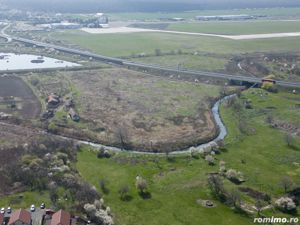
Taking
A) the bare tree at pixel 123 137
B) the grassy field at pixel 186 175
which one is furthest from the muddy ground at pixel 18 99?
the grassy field at pixel 186 175

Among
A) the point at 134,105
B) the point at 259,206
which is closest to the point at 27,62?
the point at 134,105

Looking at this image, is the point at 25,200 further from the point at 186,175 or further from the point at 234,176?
the point at 234,176

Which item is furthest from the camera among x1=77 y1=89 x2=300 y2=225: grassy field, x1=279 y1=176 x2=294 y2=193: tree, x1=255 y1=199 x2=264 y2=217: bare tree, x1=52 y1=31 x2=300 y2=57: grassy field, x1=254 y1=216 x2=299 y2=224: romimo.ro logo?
x1=52 y1=31 x2=300 y2=57: grassy field

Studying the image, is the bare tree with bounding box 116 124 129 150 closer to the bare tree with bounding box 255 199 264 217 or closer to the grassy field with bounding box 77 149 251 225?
the grassy field with bounding box 77 149 251 225

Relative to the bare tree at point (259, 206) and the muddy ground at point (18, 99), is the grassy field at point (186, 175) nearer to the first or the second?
the bare tree at point (259, 206)

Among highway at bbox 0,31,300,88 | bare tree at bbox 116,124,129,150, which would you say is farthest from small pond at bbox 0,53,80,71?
bare tree at bbox 116,124,129,150
